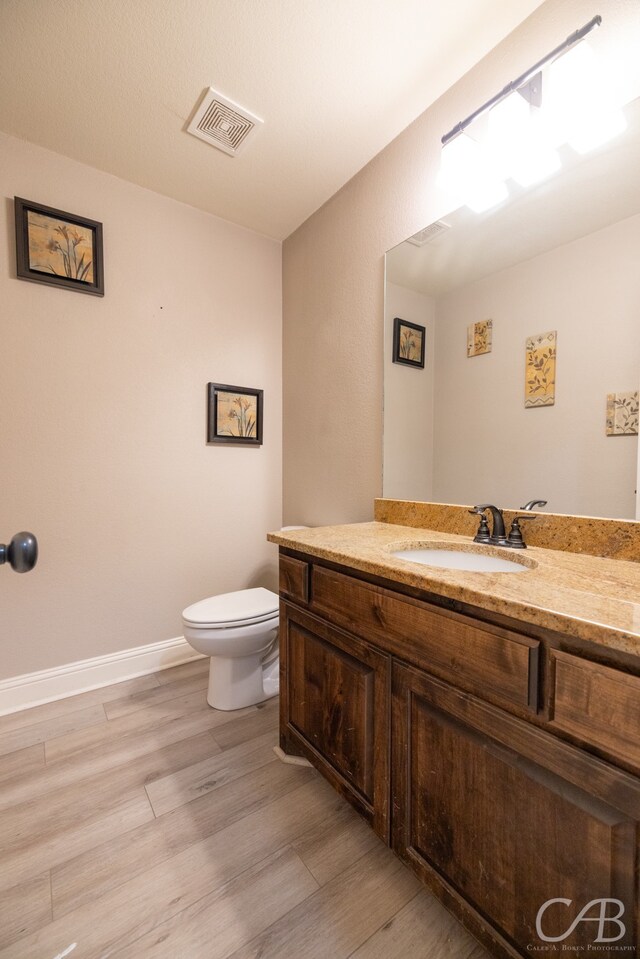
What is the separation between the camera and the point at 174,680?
1.99 meters

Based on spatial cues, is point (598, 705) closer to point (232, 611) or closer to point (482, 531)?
point (482, 531)

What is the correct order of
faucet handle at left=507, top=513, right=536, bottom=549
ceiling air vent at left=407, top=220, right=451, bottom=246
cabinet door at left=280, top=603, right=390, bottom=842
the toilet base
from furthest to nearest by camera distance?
the toilet base, ceiling air vent at left=407, top=220, right=451, bottom=246, faucet handle at left=507, top=513, right=536, bottom=549, cabinet door at left=280, top=603, right=390, bottom=842

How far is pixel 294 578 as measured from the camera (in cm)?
129

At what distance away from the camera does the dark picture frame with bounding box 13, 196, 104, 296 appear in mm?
1681

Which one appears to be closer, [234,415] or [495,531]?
[495,531]

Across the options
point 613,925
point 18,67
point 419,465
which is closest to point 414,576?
point 613,925

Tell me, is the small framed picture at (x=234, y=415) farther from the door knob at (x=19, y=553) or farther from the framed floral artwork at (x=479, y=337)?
the door knob at (x=19, y=553)

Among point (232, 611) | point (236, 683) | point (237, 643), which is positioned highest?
point (232, 611)

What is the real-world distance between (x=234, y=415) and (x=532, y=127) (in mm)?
1760

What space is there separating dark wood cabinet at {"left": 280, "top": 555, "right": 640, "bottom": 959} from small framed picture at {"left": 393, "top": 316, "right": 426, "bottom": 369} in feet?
3.32

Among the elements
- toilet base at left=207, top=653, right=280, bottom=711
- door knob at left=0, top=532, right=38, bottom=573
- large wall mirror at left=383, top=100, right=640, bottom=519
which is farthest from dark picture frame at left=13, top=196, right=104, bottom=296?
toilet base at left=207, top=653, right=280, bottom=711

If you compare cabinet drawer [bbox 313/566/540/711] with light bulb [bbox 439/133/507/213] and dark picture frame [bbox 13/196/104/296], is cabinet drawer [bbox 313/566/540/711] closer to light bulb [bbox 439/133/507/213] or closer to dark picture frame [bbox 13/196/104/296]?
light bulb [bbox 439/133/507/213]

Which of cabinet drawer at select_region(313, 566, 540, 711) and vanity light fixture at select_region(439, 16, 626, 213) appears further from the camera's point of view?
vanity light fixture at select_region(439, 16, 626, 213)

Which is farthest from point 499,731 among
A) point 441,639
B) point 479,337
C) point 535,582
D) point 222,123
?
point 222,123
